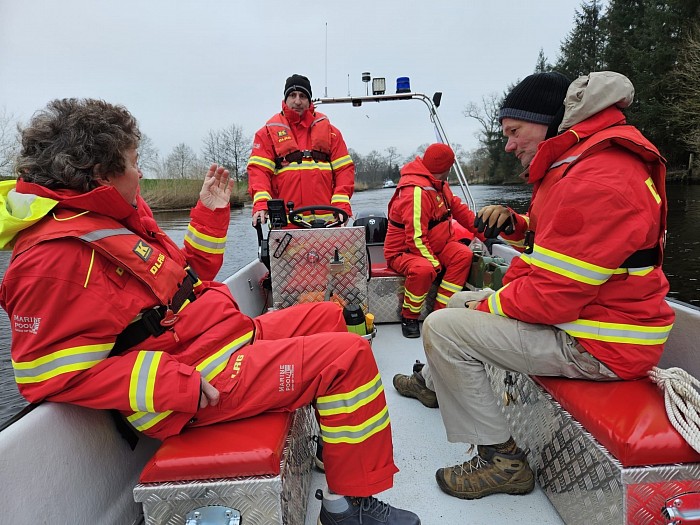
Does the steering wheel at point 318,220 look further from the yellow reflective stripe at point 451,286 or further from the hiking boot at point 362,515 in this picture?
the hiking boot at point 362,515

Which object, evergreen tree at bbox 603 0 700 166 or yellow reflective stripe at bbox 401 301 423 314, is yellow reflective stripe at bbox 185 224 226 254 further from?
evergreen tree at bbox 603 0 700 166

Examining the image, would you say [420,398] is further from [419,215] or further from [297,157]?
[297,157]

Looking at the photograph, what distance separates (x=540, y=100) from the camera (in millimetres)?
1697

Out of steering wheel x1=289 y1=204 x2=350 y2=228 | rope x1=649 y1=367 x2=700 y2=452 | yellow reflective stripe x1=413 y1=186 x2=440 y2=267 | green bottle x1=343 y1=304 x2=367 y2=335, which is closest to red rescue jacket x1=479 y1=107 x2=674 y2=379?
rope x1=649 y1=367 x2=700 y2=452

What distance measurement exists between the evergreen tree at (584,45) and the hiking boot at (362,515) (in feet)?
117

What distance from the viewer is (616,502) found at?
1.26m

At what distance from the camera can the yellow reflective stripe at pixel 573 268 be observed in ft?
4.56

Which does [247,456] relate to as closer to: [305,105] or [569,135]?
[569,135]

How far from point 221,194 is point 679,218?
15.6 meters

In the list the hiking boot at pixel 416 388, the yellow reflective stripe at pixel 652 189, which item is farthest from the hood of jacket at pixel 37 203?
the hiking boot at pixel 416 388

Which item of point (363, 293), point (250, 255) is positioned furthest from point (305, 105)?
point (250, 255)

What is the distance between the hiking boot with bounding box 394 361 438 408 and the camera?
2.38m

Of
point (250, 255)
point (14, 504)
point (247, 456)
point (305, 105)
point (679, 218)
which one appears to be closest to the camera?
point (14, 504)

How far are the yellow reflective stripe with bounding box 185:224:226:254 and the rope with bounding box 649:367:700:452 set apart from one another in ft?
5.37
